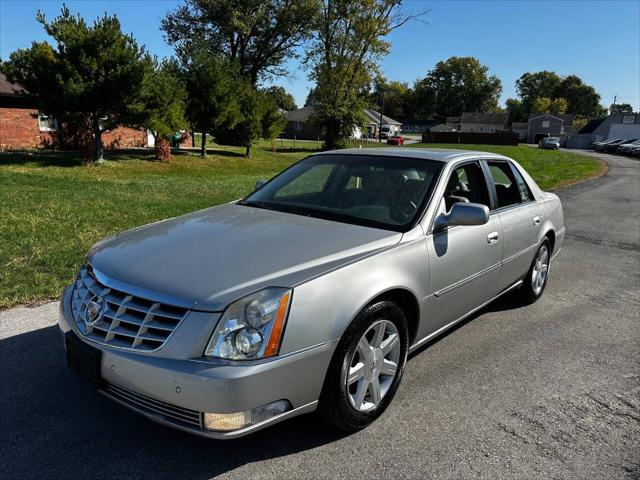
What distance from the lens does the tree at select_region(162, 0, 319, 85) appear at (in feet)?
120

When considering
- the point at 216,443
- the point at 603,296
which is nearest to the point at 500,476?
the point at 216,443

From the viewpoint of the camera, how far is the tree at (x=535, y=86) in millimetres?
146500

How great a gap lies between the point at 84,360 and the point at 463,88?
470 ft

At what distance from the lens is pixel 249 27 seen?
36.8m

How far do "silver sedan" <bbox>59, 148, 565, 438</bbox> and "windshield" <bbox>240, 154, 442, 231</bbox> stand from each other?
0.05 ft

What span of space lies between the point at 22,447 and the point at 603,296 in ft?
18.4

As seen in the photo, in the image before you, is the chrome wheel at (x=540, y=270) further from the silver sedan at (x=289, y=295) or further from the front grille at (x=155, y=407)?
the front grille at (x=155, y=407)

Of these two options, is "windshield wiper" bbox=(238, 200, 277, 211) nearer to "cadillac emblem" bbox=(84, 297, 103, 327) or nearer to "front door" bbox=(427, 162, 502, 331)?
"front door" bbox=(427, 162, 502, 331)

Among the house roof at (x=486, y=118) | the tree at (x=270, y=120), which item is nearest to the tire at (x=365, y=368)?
the tree at (x=270, y=120)

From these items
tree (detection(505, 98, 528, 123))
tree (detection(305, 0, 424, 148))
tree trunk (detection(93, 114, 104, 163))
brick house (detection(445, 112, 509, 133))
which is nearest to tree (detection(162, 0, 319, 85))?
tree (detection(305, 0, 424, 148))

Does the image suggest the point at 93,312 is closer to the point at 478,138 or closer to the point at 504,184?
the point at 504,184

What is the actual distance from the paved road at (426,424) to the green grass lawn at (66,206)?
106 centimetres

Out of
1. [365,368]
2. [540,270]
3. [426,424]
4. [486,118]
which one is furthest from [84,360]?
[486,118]

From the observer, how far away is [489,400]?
10.8 feet
